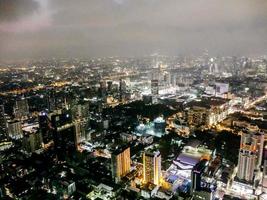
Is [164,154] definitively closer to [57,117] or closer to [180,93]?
[57,117]

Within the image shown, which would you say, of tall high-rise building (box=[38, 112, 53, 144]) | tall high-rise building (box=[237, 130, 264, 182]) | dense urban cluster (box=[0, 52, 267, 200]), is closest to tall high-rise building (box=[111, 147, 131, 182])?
dense urban cluster (box=[0, 52, 267, 200])

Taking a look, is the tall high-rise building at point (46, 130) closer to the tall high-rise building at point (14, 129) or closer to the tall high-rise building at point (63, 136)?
the tall high-rise building at point (63, 136)

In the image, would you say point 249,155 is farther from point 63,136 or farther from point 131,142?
point 63,136

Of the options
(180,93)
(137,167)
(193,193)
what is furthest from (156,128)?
(180,93)

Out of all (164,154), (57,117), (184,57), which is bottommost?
(164,154)

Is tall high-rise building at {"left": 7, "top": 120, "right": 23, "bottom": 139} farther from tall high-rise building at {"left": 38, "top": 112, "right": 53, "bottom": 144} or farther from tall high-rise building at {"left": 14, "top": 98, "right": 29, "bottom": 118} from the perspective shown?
tall high-rise building at {"left": 14, "top": 98, "right": 29, "bottom": 118}

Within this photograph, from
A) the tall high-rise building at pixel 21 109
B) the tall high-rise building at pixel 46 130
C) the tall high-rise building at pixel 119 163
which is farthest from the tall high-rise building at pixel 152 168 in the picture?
the tall high-rise building at pixel 21 109
